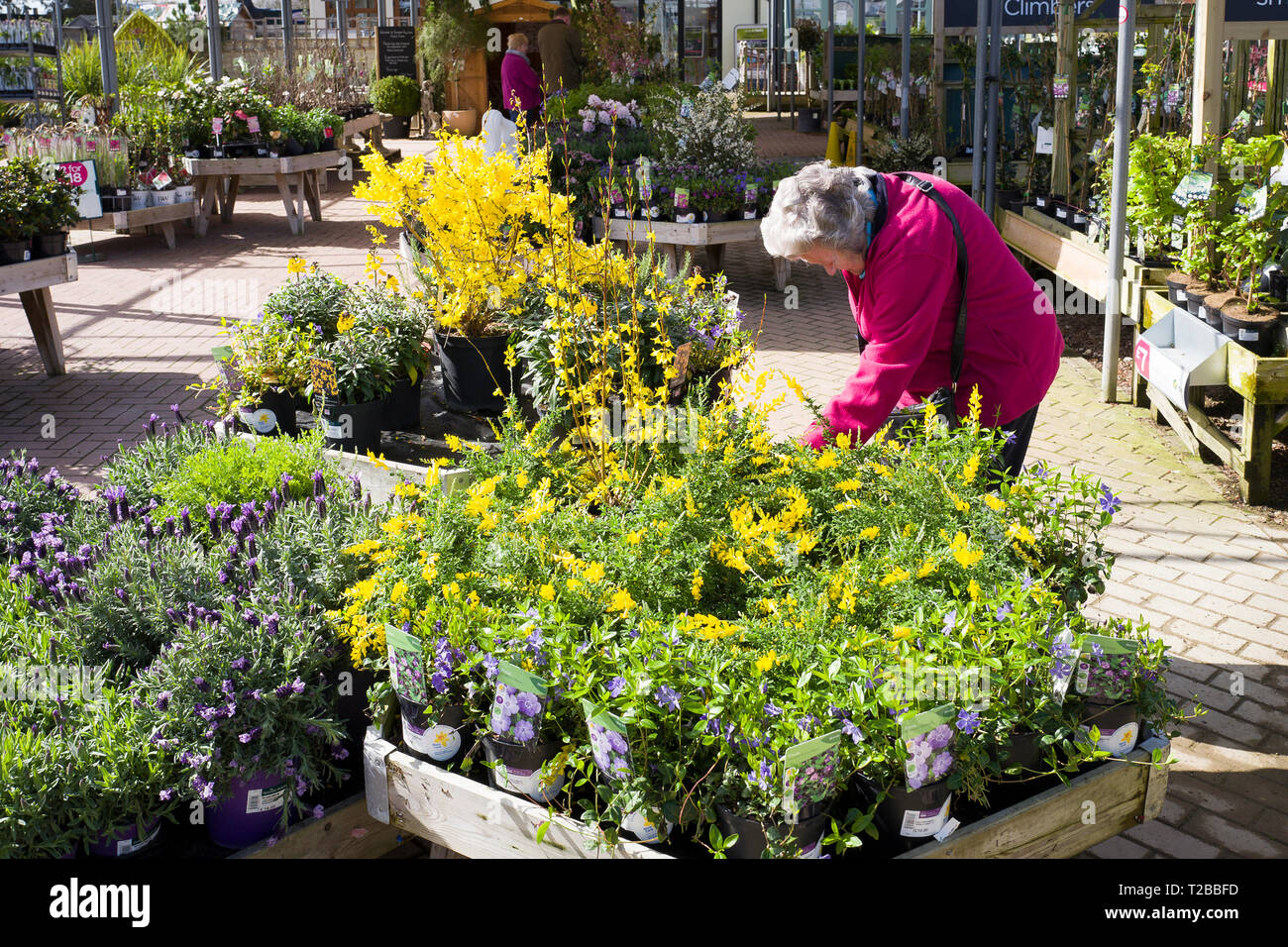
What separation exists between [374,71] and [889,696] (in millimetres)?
18210

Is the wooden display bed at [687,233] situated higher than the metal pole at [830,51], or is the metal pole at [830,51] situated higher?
the metal pole at [830,51]

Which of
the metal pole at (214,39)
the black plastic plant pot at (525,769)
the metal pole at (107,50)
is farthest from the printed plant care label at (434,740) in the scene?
the metal pole at (214,39)

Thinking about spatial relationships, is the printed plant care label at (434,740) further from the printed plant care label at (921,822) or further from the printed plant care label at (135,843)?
the printed plant care label at (921,822)

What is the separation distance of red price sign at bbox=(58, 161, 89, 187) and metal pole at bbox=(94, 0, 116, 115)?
11.2ft

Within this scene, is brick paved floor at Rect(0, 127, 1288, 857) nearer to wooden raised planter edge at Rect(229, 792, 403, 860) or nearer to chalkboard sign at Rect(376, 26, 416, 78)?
wooden raised planter edge at Rect(229, 792, 403, 860)

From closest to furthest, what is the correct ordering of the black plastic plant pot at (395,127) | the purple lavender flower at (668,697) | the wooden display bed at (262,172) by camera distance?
the purple lavender flower at (668,697)
the wooden display bed at (262,172)
the black plastic plant pot at (395,127)

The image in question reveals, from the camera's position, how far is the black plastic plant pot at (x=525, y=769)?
2.12 m

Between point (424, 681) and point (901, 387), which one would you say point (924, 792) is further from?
point (901, 387)

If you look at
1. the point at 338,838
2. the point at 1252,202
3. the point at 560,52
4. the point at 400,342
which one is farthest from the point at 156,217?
the point at 338,838

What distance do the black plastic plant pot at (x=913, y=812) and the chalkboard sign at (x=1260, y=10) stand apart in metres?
4.69

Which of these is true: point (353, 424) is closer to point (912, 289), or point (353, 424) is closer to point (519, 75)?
point (912, 289)

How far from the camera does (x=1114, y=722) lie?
2201 millimetres

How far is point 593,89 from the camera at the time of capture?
35.6ft
